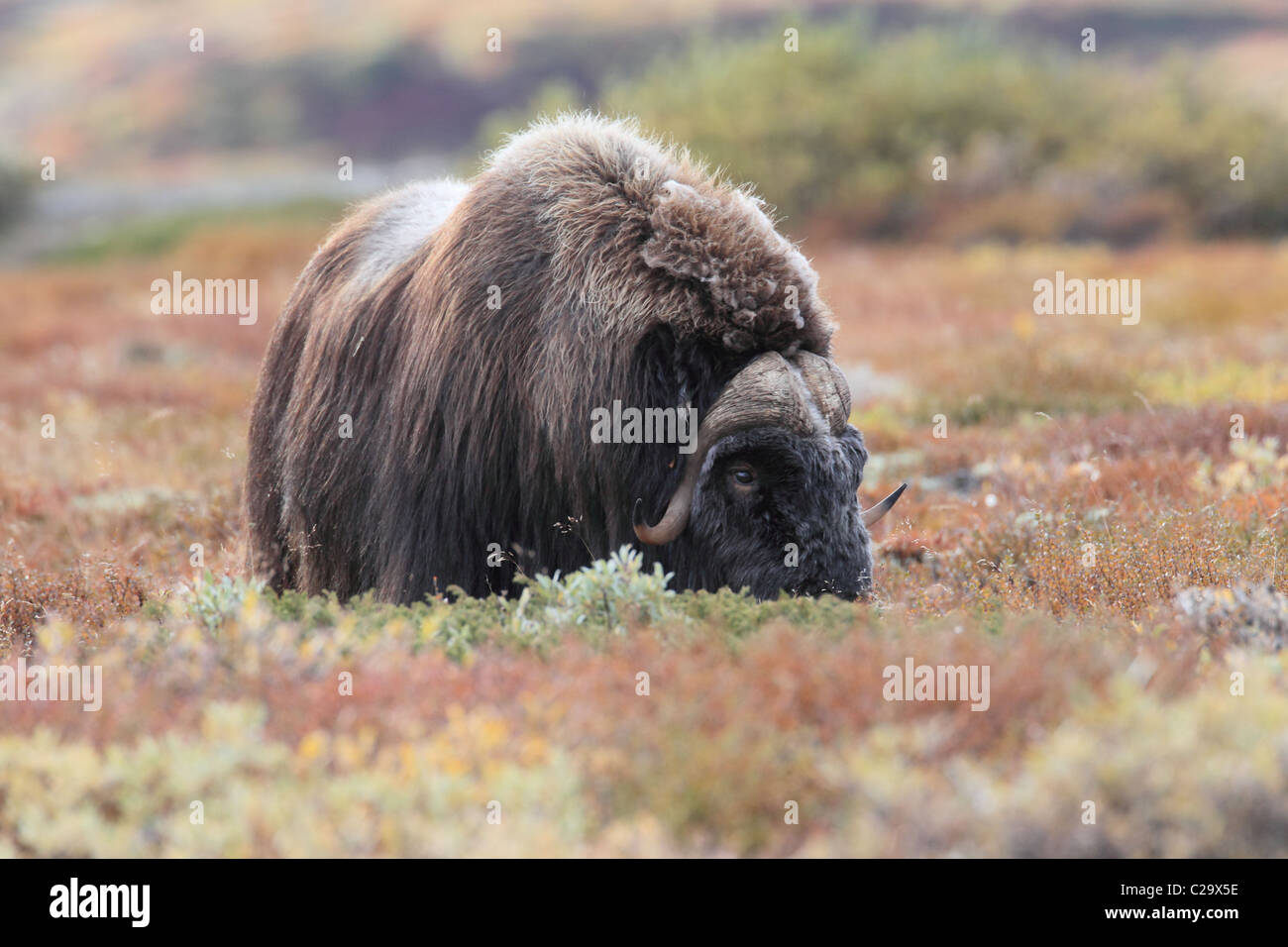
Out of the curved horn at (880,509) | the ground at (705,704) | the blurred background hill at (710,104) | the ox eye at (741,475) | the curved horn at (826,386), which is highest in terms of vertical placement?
the blurred background hill at (710,104)

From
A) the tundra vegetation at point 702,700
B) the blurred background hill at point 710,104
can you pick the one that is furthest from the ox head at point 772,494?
the blurred background hill at point 710,104

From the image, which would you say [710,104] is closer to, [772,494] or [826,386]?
[826,386]

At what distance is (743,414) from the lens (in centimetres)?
401

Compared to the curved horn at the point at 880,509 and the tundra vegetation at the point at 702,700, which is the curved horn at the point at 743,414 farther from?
the curved horn at the point at 880,509

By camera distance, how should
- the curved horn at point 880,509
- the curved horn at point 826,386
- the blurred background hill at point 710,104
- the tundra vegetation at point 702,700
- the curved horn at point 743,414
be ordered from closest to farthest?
the tundra vegetation at point 702,700
the curved horn at point 743,414
the curved horn at point 826,386
the curved horn at point 880,509
the blurred background hill at point 710,104

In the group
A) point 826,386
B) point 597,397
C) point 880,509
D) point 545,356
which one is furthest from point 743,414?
point 880,509

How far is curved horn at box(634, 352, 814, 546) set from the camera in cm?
400

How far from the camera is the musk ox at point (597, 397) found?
406 centimetres

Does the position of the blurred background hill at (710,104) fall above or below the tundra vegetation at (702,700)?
above

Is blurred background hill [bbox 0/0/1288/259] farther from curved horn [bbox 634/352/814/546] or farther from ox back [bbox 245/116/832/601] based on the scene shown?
curved horn [bbox 634/352/814/546]

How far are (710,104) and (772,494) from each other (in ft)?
61.2

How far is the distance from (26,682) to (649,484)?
1779 mm

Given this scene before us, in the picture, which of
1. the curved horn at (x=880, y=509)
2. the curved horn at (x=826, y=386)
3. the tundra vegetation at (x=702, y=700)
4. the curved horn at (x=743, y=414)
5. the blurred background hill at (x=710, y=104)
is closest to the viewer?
the tundra vegetation at (x=702, y=700)

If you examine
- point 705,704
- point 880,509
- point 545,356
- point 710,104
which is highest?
point 710,104
